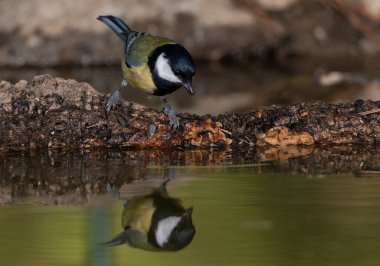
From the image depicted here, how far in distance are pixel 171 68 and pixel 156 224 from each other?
6.54ft

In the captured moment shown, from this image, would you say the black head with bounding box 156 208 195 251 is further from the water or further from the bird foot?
the bird foot

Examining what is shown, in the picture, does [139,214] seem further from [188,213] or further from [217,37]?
[217,37]

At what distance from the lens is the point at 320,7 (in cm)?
1116

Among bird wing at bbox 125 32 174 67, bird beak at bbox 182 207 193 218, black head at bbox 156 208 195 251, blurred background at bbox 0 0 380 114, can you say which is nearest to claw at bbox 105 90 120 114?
bird wing at bbox 125 32 174 67

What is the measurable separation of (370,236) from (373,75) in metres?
6.82

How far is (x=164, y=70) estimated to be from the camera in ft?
18.7

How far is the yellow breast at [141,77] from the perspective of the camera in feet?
19.3

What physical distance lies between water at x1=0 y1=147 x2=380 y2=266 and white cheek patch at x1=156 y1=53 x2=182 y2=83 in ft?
1.48

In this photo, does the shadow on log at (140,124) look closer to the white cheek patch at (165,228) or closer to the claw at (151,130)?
the claw at (151,130)

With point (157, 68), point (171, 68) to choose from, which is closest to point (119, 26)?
point (157, 68)

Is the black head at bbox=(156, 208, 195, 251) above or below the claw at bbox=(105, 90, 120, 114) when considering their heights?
below

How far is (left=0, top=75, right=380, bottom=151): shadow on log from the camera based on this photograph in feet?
18.0

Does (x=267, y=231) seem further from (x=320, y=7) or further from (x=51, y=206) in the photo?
(x=320, y=7)

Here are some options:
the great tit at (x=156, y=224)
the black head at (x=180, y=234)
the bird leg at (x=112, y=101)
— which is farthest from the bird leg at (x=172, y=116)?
the black head at (x=180, y=234)
